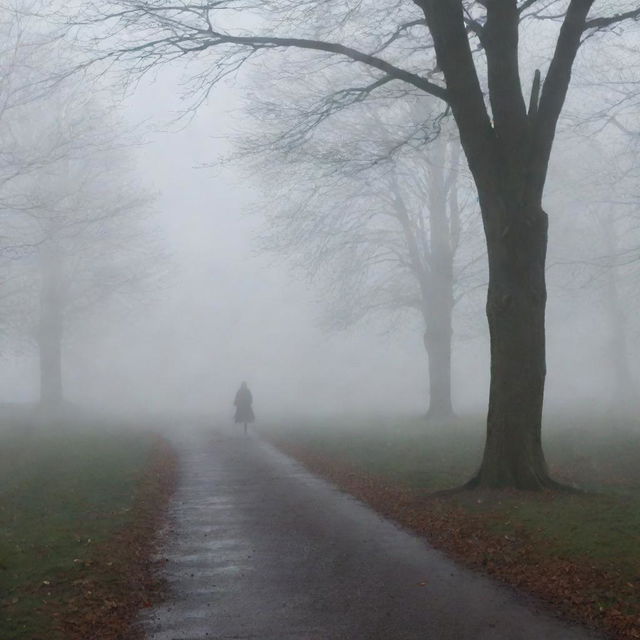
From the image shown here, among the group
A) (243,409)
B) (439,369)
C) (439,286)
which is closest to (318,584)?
(439,369)

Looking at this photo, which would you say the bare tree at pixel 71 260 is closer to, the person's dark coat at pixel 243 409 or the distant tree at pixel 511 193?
the person's dark coat at pixel 243 409

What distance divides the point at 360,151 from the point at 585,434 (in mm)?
9487

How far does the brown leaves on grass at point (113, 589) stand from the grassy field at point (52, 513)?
8 centimetres

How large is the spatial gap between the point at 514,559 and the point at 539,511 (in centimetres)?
169

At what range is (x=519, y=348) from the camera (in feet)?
36.1

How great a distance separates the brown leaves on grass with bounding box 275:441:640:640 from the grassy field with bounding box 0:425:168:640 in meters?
3.80

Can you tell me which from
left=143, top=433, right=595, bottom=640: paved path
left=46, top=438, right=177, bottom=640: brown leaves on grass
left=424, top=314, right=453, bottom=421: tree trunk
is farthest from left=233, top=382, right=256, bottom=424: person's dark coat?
left=46, top=438, right=177, bottom=640: brown leaves on grass

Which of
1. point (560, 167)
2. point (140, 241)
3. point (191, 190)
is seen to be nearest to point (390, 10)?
point (560, 167)

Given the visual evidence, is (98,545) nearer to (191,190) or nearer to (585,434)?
(585,434)

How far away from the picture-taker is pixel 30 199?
20.2 meters

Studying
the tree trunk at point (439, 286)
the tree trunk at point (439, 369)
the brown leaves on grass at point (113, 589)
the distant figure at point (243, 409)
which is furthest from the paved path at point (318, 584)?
the distant figure at point (243, 409)

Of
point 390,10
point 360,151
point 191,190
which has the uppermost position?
point 191,190

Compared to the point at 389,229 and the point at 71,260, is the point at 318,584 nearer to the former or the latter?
the point at 389,229

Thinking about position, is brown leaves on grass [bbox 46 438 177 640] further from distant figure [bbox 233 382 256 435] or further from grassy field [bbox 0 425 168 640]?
distant figure [bbox 233 382 256 435]
